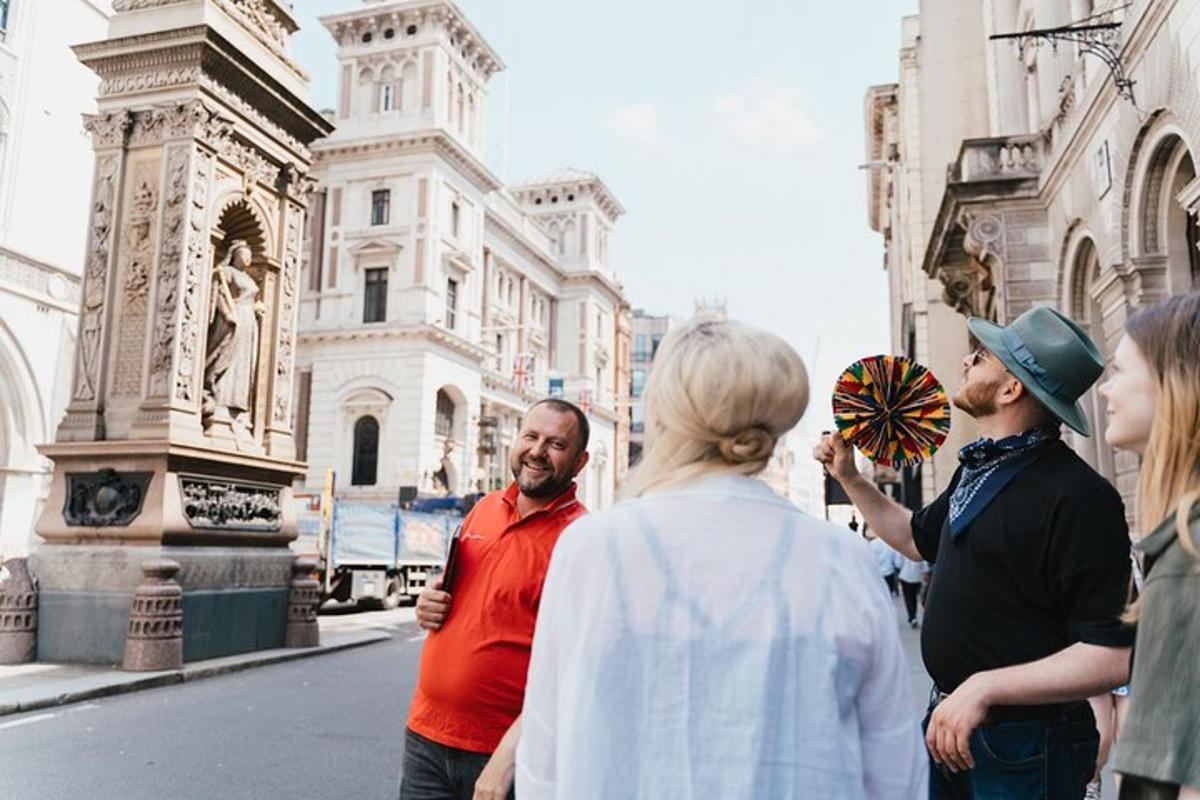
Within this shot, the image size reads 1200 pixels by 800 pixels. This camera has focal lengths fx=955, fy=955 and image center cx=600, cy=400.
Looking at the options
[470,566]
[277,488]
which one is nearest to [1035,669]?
[470,566]

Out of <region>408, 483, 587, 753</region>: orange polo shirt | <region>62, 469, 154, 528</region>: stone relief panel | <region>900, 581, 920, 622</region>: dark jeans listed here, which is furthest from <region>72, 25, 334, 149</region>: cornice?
<region>900, 581, 920, 622</region>: dark jeans

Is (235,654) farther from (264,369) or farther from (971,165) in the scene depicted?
(971,165)

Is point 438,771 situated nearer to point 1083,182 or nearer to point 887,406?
point 887,406

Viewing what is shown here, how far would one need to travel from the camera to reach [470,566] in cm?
325

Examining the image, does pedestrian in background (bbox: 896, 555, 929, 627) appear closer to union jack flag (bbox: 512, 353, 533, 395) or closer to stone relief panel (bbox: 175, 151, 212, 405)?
stone relief panel (bbox: 175, 151, 212, 405)

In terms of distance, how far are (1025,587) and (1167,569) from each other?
103cm

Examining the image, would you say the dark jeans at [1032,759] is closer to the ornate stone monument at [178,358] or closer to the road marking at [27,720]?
the road marking at [27,720]

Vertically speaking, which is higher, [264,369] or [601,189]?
[601,189]

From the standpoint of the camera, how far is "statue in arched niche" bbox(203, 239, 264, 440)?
12.1 meters

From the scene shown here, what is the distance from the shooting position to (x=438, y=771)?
10.2 ft

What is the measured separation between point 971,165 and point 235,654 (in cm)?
1166

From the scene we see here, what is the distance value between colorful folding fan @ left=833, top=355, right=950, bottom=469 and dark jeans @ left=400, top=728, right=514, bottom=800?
5.37ft

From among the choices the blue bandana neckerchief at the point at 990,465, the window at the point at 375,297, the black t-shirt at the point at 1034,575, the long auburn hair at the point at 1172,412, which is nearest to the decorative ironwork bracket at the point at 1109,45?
the blue bandana neckerchief at the point at 990,465

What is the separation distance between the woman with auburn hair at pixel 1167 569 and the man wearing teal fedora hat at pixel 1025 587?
0.62 meters
